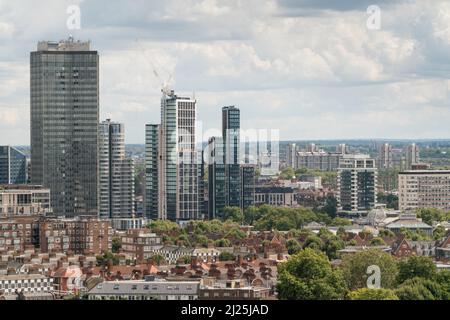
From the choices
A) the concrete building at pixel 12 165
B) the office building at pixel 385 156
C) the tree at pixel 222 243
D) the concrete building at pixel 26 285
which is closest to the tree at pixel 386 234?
the tree at pixel 222 243

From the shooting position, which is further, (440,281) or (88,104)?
(88,104)

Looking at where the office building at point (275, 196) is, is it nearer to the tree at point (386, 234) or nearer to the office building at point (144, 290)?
the tree at point (386, 234)

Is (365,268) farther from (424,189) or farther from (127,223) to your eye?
(424,189)

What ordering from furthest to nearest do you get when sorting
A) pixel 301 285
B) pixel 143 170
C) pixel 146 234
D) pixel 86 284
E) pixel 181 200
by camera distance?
pixel 143 170 < pixel 181 200 < pixel 146 234 < pixel 86 284 < pixel 301 285

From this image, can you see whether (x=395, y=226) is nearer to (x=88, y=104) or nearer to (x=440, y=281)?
(x=88, y=104)

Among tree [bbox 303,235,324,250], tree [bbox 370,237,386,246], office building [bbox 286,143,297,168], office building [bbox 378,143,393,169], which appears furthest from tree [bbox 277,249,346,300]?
office building [bbox 378,143,393,169]

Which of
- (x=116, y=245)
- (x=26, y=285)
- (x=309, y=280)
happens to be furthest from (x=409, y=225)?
(x=309, y=280)

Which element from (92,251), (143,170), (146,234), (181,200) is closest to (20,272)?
(92,251)
